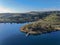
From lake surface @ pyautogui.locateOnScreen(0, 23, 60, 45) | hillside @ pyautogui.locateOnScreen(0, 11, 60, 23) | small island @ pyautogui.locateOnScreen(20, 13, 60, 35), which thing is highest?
hillside @ pyautogui.locateOnScreen(0, 11, 60, 23)

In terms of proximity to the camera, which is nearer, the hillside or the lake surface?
the lake surface

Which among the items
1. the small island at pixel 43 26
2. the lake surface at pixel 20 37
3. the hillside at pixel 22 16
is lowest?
the lake surface at pixel 20 37

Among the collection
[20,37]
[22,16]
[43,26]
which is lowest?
[20,37]

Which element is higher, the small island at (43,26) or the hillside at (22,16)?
the hillside at (22,16)

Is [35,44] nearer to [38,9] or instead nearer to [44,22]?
[44,22]

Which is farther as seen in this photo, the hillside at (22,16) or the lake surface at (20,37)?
the hillside at (22,16)

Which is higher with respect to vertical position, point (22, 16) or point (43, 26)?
point (22, 16)
